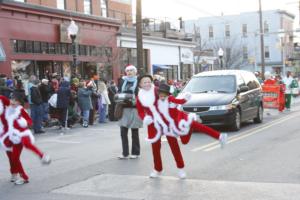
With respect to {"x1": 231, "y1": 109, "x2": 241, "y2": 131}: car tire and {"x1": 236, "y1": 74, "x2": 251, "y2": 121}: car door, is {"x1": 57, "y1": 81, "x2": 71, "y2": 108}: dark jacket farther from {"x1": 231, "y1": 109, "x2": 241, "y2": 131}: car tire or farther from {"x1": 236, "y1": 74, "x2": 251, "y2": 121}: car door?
{"x1": 231, "y1": 109, "x2": 241, "y2": 131}: car tire

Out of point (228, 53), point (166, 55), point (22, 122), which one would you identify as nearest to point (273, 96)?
point (22, 122)

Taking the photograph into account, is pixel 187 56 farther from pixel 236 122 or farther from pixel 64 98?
pixel 236 122

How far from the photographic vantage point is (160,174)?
8.34 metres

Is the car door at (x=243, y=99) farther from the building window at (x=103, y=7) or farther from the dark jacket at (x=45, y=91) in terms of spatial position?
the building window at (x=103, y=7)

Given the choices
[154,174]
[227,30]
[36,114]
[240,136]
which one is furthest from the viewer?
[227,30]

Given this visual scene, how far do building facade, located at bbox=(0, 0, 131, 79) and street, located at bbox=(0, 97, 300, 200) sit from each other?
11110 millimetres

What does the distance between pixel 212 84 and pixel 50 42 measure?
1291cm

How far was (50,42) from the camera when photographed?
85.1 ft

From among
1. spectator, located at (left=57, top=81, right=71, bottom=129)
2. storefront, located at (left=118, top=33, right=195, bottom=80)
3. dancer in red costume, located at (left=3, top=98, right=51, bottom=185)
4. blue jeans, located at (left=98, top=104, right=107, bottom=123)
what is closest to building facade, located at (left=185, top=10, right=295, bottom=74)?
storefront, located at (left=118, top=33, right=195, bottom=80)

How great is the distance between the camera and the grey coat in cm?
1802

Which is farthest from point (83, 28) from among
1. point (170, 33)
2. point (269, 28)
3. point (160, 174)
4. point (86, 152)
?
point (269, 28)

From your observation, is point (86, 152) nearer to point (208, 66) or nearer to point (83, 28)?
point (83, 28)

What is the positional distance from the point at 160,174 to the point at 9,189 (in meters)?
2.35

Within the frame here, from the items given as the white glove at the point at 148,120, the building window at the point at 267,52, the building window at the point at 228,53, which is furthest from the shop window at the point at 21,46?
the building window at the point at 267,52
